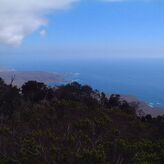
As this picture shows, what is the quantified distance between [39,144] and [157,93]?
102 metres

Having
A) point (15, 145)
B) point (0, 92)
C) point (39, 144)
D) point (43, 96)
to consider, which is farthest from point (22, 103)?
point (39, 144)

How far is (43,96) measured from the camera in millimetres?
31422

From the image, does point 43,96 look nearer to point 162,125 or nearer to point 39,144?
point 162,125

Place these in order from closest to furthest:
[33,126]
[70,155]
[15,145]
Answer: [70,155], [15,145], [33,126]

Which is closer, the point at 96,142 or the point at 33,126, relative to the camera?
the point at 96,142

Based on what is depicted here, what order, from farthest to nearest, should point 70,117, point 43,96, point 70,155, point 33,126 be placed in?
point 43,96 → point 70,117 → point 33,126 → point 70,155

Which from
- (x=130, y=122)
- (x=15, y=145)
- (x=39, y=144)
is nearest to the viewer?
(x=39, y=144)

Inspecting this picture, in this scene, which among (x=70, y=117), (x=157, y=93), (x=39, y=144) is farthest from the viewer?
(x=157, y=93)

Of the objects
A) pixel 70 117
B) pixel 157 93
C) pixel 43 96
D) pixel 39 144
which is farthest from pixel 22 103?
pixel 157 93

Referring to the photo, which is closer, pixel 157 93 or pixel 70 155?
pixel 70 155

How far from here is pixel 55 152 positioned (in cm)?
1016

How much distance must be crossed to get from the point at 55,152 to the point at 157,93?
103 metres

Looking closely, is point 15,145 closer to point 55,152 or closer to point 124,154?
point 55,152

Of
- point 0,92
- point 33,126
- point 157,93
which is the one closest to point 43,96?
point 0,92
